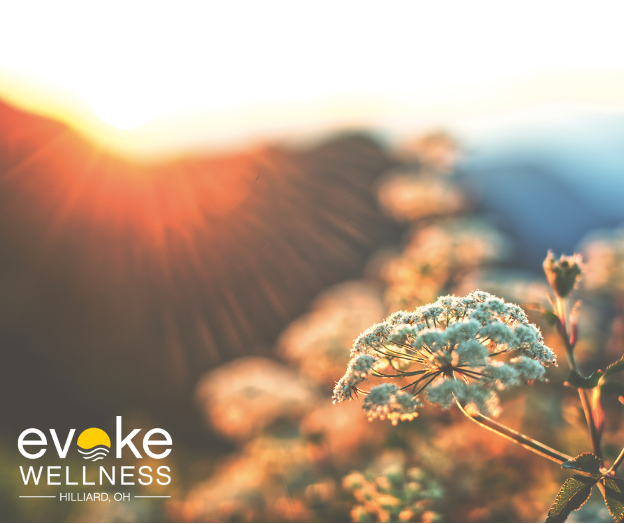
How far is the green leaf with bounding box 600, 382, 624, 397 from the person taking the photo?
170 centimetres

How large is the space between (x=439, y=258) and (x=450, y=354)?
2979mm

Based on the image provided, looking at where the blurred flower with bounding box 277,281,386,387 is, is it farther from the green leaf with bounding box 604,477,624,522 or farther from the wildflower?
the green leaf with bounding box 604,477,624,522

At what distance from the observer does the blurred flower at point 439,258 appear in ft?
12.6

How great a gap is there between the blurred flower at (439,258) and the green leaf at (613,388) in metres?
1.53

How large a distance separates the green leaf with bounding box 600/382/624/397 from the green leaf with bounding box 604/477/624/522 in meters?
0.41

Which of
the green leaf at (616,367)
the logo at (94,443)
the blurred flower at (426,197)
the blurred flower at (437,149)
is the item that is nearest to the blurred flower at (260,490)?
the logo at (94,443)

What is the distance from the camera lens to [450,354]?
183cm

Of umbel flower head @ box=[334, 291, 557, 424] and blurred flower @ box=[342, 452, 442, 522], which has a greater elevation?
umbel flower head @ box=[334, 291, 557, 424]

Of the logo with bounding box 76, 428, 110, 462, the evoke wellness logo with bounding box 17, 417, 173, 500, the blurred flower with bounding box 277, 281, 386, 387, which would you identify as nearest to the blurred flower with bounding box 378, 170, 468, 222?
the blurred flower with bounding box 277, 281, 386, 387

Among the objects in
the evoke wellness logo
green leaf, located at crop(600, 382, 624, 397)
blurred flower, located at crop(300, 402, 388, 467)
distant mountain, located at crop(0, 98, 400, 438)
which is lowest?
green leaf, located at crop(600, 382, 624, 397)

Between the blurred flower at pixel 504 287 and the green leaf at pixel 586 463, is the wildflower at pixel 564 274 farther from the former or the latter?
the blurred flower at pixel 504 287

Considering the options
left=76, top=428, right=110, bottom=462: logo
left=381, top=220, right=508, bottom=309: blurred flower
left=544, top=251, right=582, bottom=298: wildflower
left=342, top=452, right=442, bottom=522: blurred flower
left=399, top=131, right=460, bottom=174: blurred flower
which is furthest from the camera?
Answer: left=76, top=428, right=110, bottom=462: logo

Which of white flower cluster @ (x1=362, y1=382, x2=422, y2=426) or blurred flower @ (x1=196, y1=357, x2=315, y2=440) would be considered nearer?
white flower cluster @ (x1=362, y1=382, x2=422, y2=426)

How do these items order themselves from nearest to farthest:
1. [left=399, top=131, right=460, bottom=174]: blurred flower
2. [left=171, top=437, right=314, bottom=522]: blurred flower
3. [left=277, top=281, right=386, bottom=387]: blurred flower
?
[left=171, top=437, right=314, bottom=522]: blurred flower → [left=277, top=281, right=386, bottom=387]: blurred flower → [left=399, top=131, right=460, bottom=174]: blurred flower
